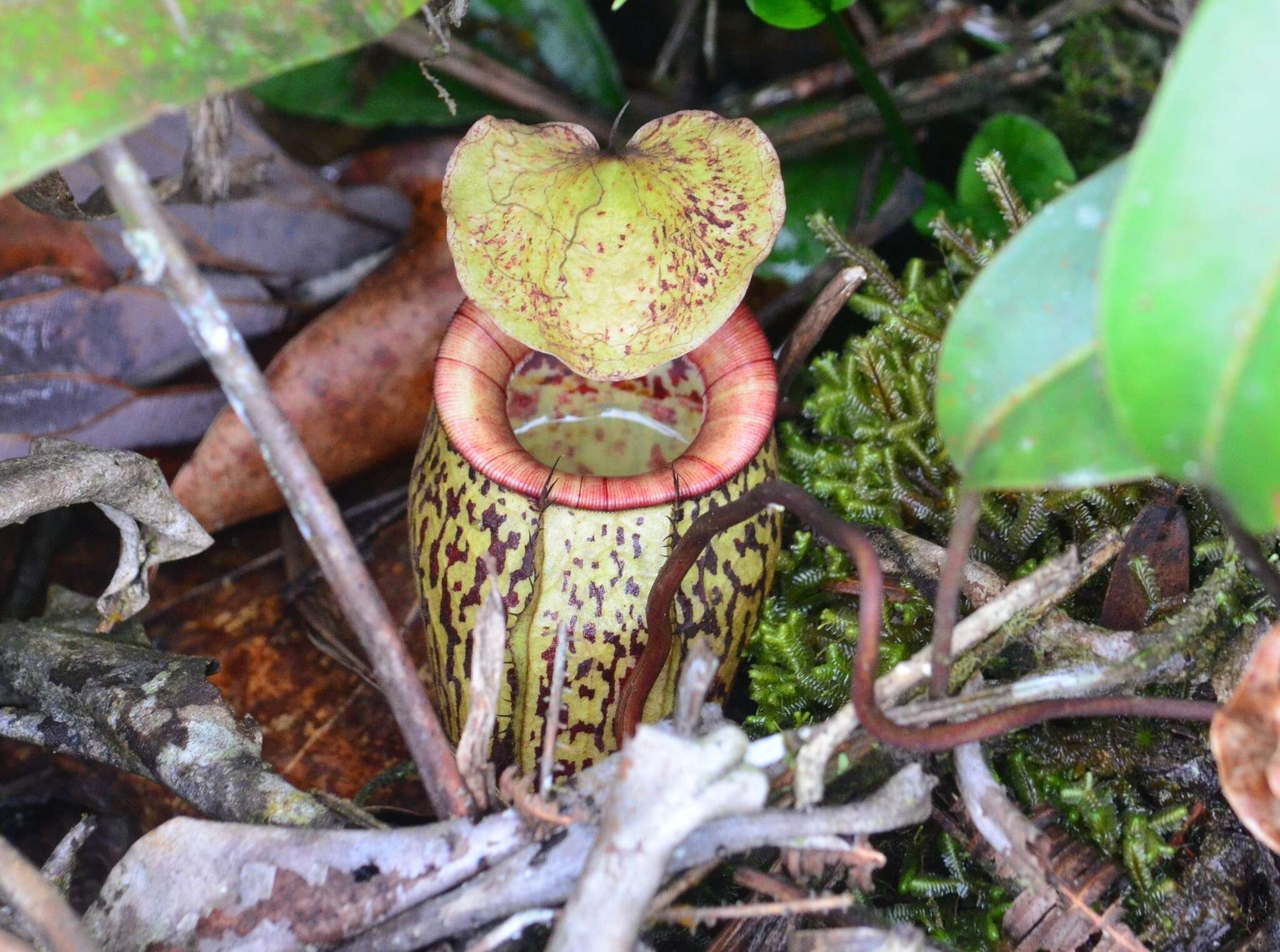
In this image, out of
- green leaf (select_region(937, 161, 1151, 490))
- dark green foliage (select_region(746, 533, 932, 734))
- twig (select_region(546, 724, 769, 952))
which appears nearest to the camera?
green leaf (select_region(937, 161, 1151, 490))

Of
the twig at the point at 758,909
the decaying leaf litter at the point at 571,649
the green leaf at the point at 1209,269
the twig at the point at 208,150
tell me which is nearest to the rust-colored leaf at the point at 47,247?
the decaying leaf litter at the point at 571,649

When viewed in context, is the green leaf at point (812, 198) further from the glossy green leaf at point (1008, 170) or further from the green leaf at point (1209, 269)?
the green leaf at point (1209, 269)

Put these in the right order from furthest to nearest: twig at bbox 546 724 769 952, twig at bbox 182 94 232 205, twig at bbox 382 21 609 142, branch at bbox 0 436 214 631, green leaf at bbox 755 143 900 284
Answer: twig at bbox 382 21 609 142, green leaf at bbox 755 143 900 284, twig at bbox 182 94 232 205, branch at bbox 0 436 214 631, twig at bbox 546 724 769 952

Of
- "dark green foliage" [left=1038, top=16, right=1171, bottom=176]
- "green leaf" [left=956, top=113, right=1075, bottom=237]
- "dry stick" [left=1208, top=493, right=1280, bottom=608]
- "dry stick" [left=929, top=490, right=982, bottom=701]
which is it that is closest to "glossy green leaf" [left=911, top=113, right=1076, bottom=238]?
"green leaf" [left=956, top=113, right=1075, bottom=237]

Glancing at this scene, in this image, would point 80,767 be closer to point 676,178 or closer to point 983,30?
point 676,178

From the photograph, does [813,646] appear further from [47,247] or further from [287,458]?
[47,247]

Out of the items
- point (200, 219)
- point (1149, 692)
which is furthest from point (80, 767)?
point (1149, 692)

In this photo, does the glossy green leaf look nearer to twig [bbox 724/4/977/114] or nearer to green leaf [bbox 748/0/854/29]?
twig [bbox 724/4/977/114]
